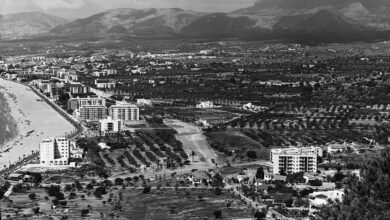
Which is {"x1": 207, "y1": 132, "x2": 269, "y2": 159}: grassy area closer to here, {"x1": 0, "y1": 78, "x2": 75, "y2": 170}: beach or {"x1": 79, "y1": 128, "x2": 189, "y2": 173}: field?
{"x1": 79, "y1": 128, "x2": 189, "y2": 173}: field

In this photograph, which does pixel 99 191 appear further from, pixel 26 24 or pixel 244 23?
pixel 26 24

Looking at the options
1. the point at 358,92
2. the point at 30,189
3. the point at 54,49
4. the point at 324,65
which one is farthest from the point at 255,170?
the point at 54,49

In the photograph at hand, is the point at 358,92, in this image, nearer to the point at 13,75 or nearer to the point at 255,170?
the point at 255,170

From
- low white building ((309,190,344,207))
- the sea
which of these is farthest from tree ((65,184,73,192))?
the sea

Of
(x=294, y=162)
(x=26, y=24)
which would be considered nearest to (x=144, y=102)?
(x=294, y=162)

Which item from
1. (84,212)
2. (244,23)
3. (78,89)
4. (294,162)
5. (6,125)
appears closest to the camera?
(84,212)

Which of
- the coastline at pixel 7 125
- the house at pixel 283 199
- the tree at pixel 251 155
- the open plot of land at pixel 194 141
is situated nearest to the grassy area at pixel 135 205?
the house at pixel 283 199

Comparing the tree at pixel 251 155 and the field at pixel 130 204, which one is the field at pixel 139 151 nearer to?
the tree at pixel 251 155
